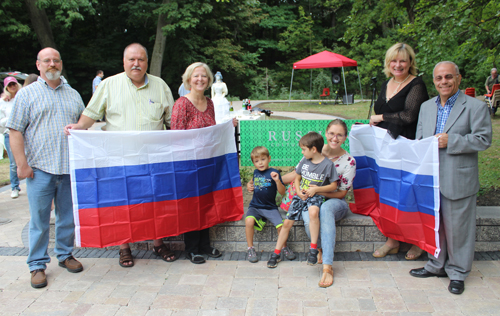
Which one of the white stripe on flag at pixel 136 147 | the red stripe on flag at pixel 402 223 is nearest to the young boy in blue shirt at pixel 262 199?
the white stripe on flag at pixel 136 147

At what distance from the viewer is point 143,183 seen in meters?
3.53

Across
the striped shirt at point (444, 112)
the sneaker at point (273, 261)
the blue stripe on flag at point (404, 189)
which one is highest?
the striped shirt at point (444, 112)

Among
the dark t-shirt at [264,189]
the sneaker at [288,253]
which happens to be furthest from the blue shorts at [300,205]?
the sneaker at [288,253]

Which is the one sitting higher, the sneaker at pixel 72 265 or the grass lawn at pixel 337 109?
the grass lawn at pixel 337 109

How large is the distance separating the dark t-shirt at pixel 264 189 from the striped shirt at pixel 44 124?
1.71 m

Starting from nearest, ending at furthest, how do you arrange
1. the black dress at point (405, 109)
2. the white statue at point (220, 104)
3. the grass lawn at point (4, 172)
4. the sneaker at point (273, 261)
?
1. the black dress at point (405, 109)
2. the sneaker at point (273, 261)
3. the grass lawn at point (4, 172)
4. the white statue at point (220, 104)

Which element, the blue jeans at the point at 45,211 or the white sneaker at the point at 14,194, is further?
the white sneaker at the point at 14,194

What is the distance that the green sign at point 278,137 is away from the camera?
16.0 ft

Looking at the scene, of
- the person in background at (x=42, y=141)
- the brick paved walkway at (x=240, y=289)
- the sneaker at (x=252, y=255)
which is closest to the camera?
the brick paved walkway at (x=240, y=289)

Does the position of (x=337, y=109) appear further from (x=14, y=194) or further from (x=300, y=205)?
(x=300, y=205)

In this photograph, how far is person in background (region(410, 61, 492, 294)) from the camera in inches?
117

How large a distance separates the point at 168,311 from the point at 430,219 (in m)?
2.16

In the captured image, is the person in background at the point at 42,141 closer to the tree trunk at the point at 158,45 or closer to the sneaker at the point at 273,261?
the sneaker at the point at 273,261

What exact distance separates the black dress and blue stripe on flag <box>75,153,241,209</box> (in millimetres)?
1670
